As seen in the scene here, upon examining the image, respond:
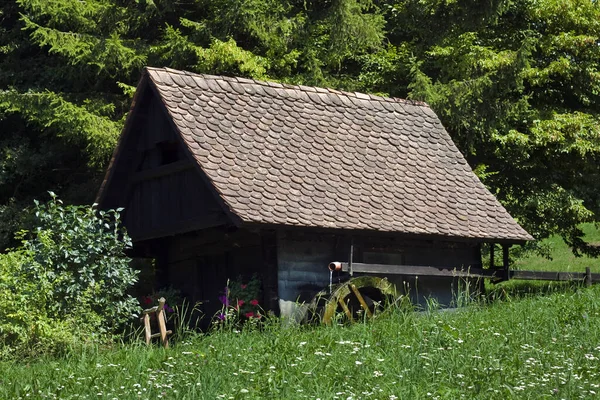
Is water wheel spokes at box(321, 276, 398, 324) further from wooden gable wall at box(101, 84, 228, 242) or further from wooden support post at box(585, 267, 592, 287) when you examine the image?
wooden support post at box(585, 267, 592, 287)

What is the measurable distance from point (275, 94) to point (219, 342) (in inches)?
277

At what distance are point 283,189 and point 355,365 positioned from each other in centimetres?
603

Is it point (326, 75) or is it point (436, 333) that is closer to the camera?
point (436, 333)

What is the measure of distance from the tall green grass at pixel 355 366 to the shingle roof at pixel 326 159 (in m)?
3.46

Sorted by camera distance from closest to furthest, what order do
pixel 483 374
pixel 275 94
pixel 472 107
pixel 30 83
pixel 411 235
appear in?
pixel 483 374, pixel 411 235, pixel 275 94, pixel 472 107, pixel 30 83

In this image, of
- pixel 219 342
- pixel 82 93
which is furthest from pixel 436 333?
pixel 82 93

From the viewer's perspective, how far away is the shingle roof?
15.8m

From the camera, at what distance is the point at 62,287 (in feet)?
47.9

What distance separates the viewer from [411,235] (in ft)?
54.3

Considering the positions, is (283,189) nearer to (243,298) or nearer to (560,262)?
(243,298)

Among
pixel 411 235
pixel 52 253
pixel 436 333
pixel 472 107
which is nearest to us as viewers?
pixel 436 333

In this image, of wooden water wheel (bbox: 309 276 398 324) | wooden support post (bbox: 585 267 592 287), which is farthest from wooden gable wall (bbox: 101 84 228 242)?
wooden support post (bbox: 585 267 592 287)

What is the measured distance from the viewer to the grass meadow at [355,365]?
31.0 ft

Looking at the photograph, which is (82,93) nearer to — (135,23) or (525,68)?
(135,23)
